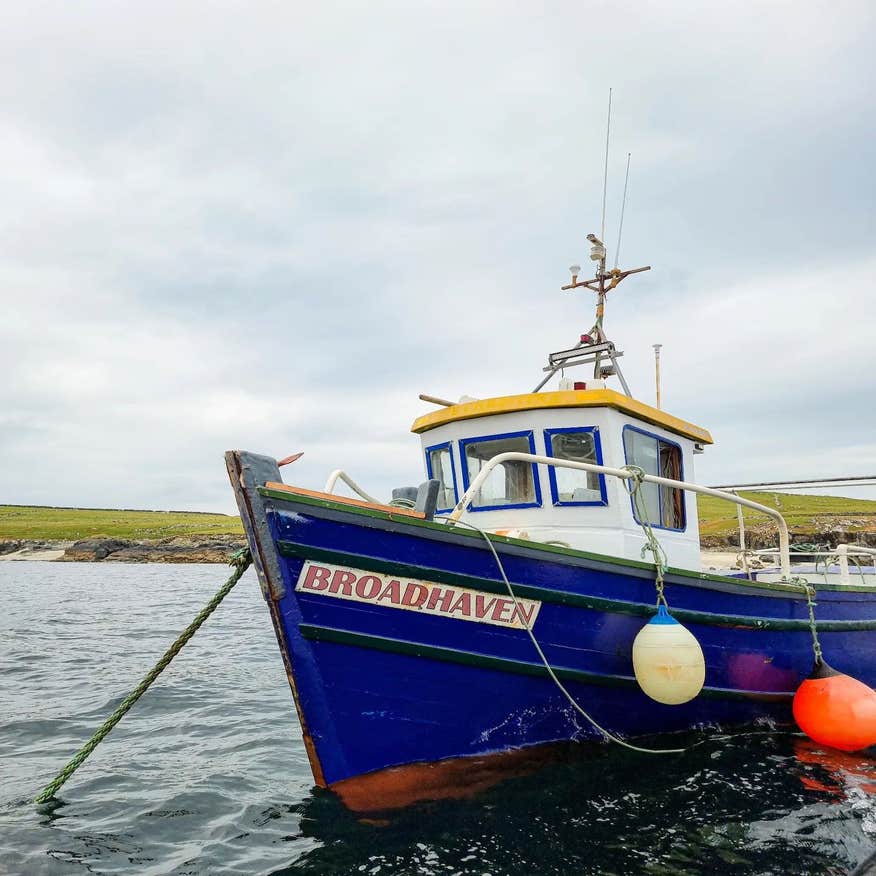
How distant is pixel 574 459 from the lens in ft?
25.4

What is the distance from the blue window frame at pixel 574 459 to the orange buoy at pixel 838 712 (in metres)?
2.93

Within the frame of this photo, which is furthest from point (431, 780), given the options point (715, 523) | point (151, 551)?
point (151, 551)

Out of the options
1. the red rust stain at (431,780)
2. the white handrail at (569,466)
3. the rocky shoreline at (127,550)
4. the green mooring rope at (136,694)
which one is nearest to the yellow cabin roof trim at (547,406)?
the white handrail at (569,466)

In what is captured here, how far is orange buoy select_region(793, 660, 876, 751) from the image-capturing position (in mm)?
6867

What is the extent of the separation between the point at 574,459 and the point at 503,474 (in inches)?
33.3

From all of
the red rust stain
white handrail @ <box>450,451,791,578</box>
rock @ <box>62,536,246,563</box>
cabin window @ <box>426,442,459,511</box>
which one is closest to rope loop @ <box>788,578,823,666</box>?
white handrail @ <box>450,451,791,578</box>

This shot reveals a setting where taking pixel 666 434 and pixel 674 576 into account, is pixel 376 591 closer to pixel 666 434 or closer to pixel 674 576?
pixel 674 576

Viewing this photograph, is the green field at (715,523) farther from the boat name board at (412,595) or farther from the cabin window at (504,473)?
the boat name board at (412,595)

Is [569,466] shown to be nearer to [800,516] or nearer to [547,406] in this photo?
[547,406]

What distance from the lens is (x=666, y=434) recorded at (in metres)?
8.69

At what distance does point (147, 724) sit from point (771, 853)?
752 cm

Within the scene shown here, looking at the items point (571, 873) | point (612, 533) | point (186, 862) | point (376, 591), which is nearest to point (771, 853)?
point (571, 873)

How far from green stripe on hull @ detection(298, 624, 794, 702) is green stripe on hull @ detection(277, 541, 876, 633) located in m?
0.54

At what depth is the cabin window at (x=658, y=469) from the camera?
26.3 feet
